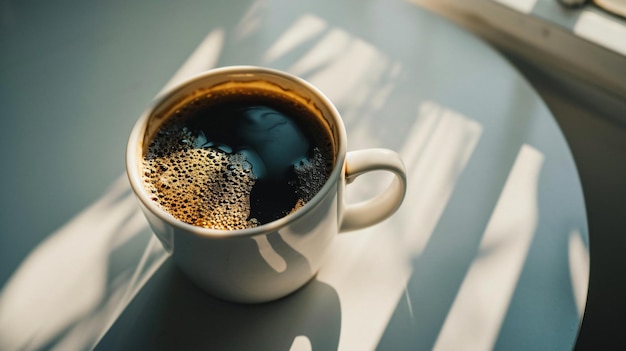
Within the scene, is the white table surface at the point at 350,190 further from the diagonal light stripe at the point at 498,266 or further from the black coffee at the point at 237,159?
the black coffee at the point at 237,159

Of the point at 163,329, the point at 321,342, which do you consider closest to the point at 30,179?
the point at 163,329

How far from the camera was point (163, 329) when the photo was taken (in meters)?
0.52

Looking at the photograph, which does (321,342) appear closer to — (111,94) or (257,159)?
(257,159)

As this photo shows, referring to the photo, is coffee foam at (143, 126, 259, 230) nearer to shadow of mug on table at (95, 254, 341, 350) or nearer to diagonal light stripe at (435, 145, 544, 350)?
shadow of mug on table at (95, 254, 341, 350)

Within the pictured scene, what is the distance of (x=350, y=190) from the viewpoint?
0.62m

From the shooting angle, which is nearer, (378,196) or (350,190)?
(378,196)

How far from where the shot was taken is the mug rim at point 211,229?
415 mm

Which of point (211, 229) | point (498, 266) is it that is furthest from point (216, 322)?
point (498, 266)

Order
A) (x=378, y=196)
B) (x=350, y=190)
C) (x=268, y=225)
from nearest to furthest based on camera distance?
(x=268, y=225)
(x=378, y=196)
(x=350, y=190)

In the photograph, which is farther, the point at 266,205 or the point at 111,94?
the point at 111,94

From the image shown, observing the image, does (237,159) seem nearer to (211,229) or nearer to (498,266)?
(211,229)

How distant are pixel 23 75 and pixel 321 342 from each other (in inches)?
20.1

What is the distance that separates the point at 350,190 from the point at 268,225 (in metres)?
0.21

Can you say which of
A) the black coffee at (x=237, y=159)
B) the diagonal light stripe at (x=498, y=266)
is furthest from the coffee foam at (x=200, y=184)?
the diagonal light stripe at (x=498, y=266)
